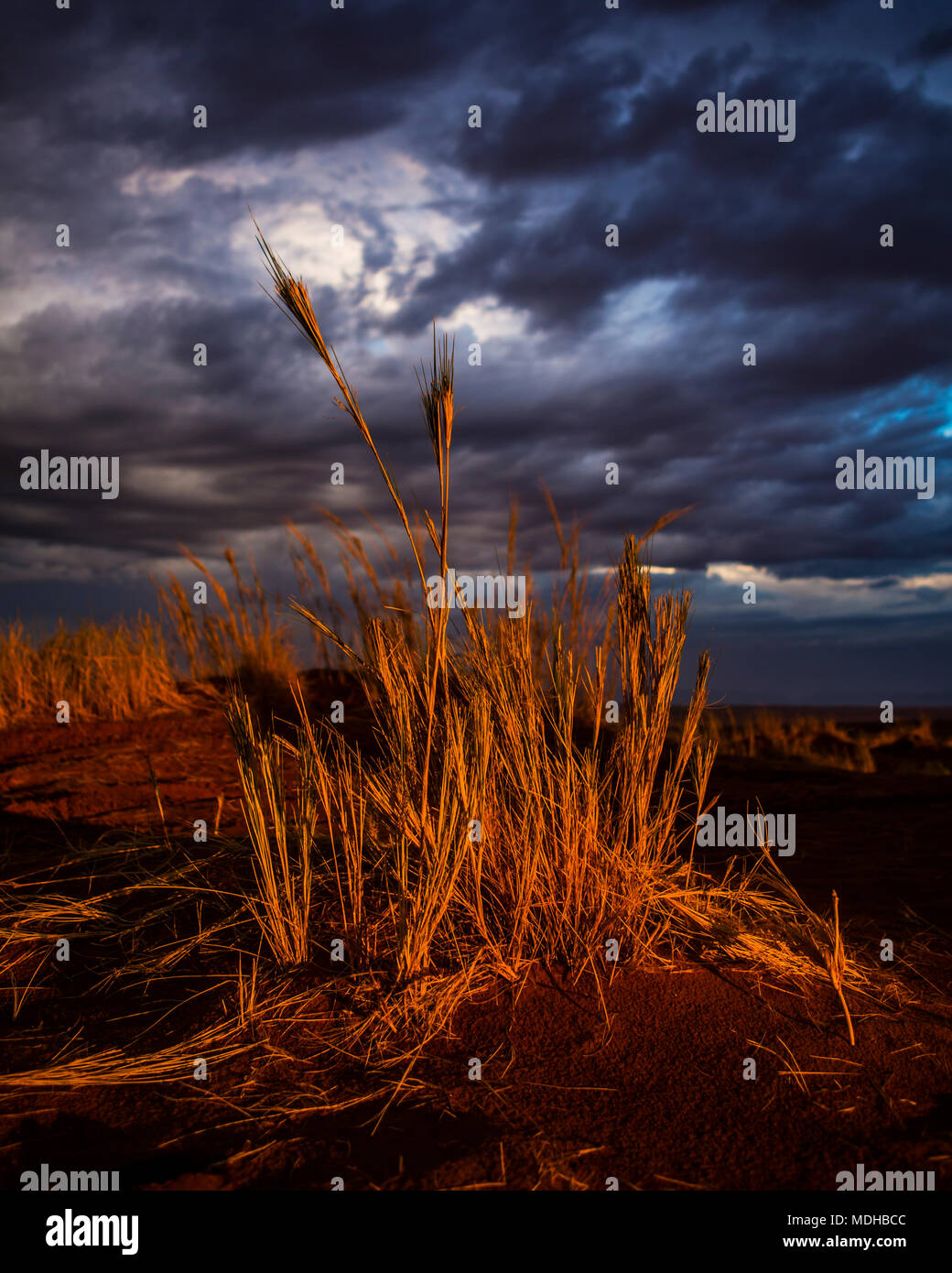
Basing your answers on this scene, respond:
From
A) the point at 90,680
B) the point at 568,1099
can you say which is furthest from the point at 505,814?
the point at 90,680

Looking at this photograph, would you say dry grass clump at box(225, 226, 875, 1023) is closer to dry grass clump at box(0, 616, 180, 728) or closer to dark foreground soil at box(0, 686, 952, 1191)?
dark foreground soil at box(0, 686, 952, 1191)

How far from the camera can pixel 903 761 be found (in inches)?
396

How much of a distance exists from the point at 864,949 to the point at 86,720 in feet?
21.9

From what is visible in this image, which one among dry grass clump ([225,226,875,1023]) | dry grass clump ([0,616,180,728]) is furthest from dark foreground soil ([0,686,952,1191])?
dry grass clump ([0,616,180,728])

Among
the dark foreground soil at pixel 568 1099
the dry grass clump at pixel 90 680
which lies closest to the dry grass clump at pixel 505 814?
the dark foreground soil at pixel 568 1099

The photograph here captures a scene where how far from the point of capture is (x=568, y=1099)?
2.19 m

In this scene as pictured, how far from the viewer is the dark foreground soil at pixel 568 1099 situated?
1959 mm

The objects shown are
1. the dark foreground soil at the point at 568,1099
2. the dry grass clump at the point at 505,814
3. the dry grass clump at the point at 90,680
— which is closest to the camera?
the dark foreground soil at the point at 568,1099

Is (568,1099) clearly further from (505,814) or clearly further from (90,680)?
(90,680)

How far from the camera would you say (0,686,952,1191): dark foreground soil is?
1.96m

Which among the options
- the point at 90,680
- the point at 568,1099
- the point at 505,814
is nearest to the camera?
the point at 568,1099

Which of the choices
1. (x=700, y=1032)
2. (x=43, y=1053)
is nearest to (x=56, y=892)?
(x=43, y=1053)

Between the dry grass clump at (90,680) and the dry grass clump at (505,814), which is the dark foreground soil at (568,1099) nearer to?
the dry grass clump at (505,814)
